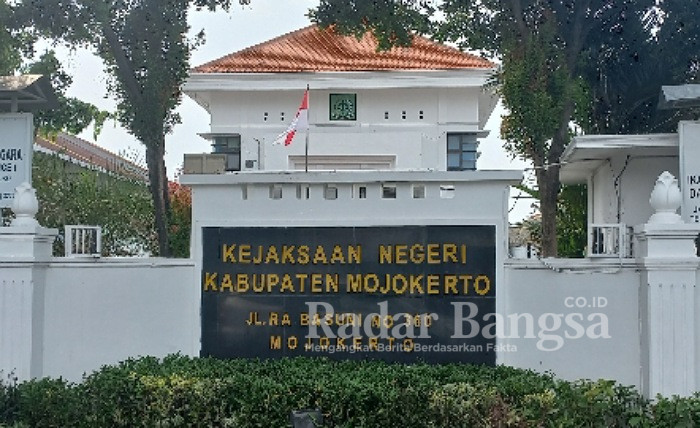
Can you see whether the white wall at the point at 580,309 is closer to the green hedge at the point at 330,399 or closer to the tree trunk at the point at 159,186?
the green hedge at the point at 330,399

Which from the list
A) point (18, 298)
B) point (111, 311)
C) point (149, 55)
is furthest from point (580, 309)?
point (149, 55)

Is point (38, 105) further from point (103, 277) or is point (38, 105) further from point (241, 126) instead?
point (241, 126)

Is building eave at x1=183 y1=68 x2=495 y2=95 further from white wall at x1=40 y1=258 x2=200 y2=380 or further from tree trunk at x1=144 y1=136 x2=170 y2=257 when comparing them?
white wall at x1=40 y1=258 x2=200 y2=380

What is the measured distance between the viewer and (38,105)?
37.0ft

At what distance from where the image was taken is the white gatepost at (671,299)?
9297 millimetres

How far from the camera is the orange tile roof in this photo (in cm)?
1845

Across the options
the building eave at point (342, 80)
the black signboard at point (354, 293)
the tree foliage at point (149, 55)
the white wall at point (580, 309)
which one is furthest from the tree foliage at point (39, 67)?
the white wall at point (580, 309)

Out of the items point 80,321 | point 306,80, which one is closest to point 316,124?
point 306,80

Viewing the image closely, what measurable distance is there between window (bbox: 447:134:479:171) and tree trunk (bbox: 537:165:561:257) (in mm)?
3737

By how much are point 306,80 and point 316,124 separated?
958 millimetres

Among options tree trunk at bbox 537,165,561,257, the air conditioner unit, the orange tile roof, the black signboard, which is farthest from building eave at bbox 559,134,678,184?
the orange tile roof

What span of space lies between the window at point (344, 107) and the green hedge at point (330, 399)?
9.80 meters

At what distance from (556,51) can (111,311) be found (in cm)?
847

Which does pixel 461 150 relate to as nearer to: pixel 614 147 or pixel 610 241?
pixel 614 147
